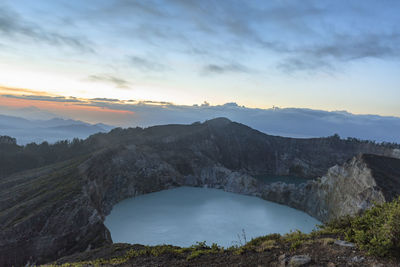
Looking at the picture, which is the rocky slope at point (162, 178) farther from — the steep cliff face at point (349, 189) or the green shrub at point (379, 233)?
the green shrub at point (379, 233)

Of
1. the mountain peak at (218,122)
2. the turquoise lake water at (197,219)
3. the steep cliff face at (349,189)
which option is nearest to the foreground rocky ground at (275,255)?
the turquoise lake water at (197,219)

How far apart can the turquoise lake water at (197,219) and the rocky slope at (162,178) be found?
14.5ft

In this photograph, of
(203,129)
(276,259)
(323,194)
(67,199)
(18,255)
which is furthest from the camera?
(203,129)

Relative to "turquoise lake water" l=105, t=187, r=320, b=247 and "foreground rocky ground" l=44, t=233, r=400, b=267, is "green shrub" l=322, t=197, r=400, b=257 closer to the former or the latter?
"foreground rocky ground" l=44, t=233, r=400, b=267

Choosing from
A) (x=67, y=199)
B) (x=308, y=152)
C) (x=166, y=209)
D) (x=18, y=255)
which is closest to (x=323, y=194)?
(x=166, y=209)

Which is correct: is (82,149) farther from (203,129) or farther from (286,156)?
(286,156)

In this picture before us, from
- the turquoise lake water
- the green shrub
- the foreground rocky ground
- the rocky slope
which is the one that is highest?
the green shrub

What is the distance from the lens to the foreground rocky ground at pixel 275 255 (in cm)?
1057

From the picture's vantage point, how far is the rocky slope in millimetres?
36531

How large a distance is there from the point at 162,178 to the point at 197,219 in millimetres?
30882

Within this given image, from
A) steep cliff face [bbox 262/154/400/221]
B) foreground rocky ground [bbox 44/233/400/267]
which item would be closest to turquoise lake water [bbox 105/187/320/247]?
steep cliff face [bbox 262/154/400/221]

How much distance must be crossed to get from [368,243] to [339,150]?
15448 cm

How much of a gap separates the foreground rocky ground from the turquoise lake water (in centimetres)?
2190

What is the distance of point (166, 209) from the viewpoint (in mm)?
61906
